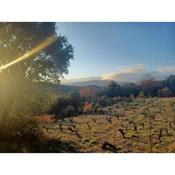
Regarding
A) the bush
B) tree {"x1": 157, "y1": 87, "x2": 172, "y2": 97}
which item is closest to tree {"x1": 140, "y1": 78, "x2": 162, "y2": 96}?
tree {"x1": 157, "y1": 87, "x2": 172, "y2": 97}

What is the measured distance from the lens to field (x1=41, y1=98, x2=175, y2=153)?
7055mm

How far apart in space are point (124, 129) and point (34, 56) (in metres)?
1.58

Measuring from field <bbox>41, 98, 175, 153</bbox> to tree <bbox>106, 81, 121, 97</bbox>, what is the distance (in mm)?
182

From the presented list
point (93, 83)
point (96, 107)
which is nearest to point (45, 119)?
point (96, 107)

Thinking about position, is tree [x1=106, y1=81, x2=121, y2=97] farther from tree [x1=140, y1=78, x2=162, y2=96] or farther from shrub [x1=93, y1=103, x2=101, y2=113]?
tree [x1=140, y1=78, x2=162, y2=96]

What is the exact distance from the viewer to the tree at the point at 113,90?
7.09 metres

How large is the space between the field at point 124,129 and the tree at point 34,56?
709mm

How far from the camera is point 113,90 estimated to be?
715 cm

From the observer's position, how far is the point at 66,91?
283 inches

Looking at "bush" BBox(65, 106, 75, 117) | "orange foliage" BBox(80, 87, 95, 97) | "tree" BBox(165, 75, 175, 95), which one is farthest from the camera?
"bush" BBox(65, 106, 75, 117)

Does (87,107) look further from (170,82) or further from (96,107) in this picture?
(170,82)

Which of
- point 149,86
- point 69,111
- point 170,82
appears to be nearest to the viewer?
point 170,82
